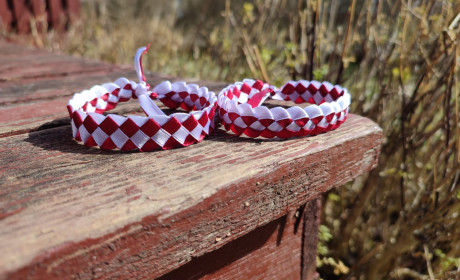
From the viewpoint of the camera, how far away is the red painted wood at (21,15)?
402 centimetres

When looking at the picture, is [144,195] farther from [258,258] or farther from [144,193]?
[258,258]

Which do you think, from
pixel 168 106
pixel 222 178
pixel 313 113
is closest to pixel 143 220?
pixel 222 178

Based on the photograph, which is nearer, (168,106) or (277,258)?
(277,258)

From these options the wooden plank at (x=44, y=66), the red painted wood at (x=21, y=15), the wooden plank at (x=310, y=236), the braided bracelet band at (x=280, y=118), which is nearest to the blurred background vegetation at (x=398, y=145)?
the wooden plank at (x=310, y=236)

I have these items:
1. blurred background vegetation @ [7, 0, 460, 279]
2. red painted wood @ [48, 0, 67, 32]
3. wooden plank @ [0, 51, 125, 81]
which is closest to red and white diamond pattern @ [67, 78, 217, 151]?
blurred background vegetation @ [7, 0, 460, 279]

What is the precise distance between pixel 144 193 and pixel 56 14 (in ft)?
14.4

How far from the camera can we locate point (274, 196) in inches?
28.7

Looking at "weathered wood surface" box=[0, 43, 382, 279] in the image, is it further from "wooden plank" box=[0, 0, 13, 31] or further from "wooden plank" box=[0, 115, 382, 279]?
"wooden plank" box=[0, 0, 13, 31]

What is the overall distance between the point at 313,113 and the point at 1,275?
594mm

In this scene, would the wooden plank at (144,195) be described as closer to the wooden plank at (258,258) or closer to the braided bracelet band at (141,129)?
the braided bracelet band at (141,129)

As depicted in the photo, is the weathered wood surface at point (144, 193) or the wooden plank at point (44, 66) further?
the wooden plank at point (44, 66)

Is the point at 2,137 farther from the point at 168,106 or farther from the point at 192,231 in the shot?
the point at 192,231

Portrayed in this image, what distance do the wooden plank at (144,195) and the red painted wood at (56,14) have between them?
388 centimetres

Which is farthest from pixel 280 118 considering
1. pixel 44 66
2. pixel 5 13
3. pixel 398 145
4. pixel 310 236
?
pixel 5 13
